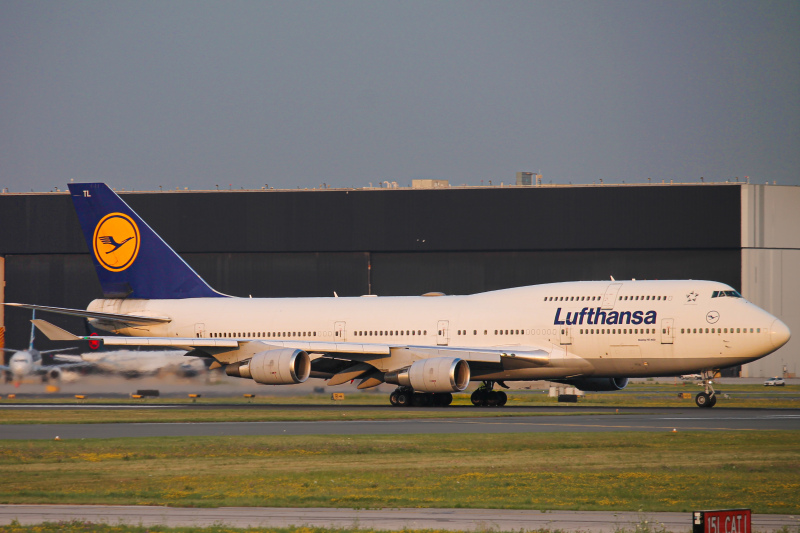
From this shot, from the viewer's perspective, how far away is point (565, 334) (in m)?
41.6

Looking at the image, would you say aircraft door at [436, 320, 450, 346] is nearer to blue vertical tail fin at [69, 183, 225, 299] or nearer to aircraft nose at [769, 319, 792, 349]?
aircraft nose at [769, 319, 792, 349]

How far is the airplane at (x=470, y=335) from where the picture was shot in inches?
1576

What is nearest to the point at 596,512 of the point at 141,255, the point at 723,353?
the point at 723,353

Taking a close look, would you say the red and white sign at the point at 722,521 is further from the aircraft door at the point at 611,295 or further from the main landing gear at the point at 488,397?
the main landing gear at the point at 488,397

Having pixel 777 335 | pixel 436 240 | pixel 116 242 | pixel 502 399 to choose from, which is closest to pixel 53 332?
pixel 116 242

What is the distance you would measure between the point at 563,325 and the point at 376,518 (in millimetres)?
28361

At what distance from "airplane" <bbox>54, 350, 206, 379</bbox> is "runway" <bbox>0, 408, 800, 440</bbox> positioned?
434 inches

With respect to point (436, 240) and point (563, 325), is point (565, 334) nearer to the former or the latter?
point (563, 325)

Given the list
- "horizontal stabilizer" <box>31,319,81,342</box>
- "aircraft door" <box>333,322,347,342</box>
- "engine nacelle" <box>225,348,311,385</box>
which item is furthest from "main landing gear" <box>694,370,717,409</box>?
"horizontal stabilizer" <box>31,319,81,342</box>

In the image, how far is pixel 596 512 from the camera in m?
14.8

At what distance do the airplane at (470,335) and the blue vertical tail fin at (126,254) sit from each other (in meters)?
0.73

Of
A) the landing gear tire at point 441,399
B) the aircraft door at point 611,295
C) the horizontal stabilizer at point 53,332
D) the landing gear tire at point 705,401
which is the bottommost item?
the landing gear tire at point 441,399

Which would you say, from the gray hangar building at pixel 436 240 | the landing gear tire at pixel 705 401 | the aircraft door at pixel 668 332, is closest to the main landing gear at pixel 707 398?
the landing gear tire at pixel 705 401

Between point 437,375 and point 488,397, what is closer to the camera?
point 437,375
